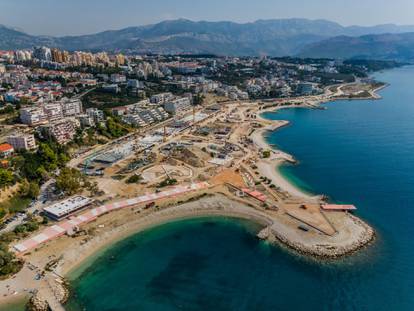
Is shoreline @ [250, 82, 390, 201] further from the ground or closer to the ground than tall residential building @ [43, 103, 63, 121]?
closer to the ground

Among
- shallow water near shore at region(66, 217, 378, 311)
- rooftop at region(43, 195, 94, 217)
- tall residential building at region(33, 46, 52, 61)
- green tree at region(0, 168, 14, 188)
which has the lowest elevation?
shallow water near shore at region(66, 217, 378, 311)

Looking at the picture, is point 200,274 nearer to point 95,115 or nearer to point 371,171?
point 371,171

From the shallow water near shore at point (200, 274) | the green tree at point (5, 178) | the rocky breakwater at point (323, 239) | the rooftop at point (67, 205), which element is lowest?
the shallow water near shore at point (200, 274)

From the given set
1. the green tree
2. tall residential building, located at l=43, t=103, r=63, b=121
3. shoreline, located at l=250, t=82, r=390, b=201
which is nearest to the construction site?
shoreline, located at l=250, t=82, r=390, b=201

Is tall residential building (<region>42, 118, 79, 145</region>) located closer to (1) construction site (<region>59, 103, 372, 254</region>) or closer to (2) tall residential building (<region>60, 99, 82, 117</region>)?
(1) construction site (<region>59, 103, 372, 254</region>)

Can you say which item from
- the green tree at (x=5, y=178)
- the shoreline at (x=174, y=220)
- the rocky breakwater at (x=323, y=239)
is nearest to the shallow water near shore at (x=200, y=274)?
the rocky breakwater at (x=323, y=239)

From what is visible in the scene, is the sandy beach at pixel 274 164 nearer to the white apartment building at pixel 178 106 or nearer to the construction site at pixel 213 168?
the construction site at pixel 213 168

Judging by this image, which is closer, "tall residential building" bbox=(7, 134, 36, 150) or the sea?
the sea

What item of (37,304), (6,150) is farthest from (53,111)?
(37,304)

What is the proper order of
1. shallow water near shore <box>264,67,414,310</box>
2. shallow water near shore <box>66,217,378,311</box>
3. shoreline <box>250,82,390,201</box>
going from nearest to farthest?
1. shallow water near shore <box>66,217,378,311</box>
2. shallow water near shore <box>264,67,414,310</box>
3. shoreline <box>250,82,390,201</box>
